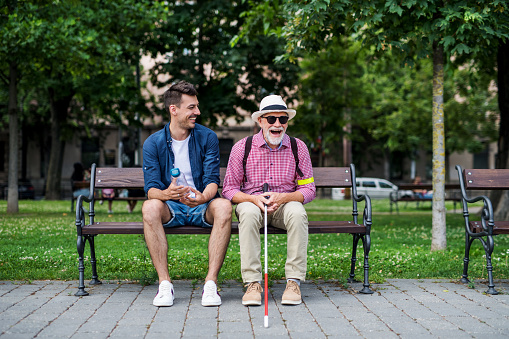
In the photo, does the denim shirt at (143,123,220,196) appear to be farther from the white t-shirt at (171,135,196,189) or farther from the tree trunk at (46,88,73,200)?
the tree trunk at (46,88,73,200)

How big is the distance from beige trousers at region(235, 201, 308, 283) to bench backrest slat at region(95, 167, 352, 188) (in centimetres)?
109

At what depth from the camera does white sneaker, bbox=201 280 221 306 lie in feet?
14.8

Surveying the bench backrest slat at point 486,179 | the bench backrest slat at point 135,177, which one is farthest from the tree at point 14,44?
the bench backrest slat at point 486,179

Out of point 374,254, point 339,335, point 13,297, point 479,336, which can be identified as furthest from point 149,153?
point 374,254

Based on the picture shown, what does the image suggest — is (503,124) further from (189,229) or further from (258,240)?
(189,229)

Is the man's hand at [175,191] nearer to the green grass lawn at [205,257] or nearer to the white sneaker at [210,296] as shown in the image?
the white sneaker at [210,296]

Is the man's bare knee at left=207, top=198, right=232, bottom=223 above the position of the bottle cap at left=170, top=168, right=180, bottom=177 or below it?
below

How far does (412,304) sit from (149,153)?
2.55 m

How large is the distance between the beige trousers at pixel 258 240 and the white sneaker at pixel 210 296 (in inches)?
11.0

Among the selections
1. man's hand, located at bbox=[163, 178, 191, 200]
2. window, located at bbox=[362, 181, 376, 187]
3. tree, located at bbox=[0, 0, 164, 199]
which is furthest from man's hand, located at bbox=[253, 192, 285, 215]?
window, located at bbox=[362, 181, 376, 187]

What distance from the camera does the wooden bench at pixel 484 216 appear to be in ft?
17.2

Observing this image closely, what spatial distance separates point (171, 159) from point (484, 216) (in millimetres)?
2939

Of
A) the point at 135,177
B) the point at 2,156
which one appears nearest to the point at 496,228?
the point at 135,177

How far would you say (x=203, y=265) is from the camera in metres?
6.41
